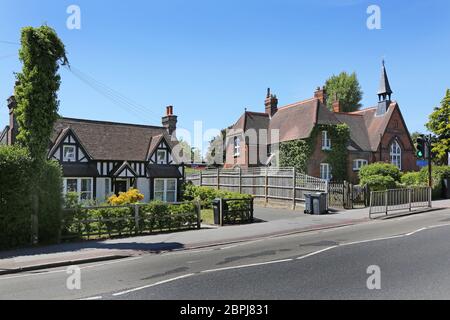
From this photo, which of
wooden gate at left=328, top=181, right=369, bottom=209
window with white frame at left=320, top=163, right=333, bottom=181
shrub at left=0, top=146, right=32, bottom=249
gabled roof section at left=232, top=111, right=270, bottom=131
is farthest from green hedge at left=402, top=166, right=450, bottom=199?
shrub at left=0, top=146, right=32, bottom=249

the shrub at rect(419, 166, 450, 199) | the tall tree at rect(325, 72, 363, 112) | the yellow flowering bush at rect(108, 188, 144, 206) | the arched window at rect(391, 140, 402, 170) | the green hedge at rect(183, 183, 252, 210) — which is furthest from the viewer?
the tall tree at rect(325, 72, 363, 112)

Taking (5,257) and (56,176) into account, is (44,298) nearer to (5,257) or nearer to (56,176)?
(5,257)

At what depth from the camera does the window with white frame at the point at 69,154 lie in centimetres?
2580

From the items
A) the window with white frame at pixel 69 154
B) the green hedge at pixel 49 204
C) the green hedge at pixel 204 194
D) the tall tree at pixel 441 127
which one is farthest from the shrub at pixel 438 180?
the green hedge at pixel 49 204

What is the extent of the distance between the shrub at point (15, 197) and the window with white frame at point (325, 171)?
87.5 feet

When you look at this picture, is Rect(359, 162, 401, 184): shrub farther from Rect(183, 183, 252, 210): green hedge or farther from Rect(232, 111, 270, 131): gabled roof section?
Rect(232, 111, 270, 131): gabled roof section

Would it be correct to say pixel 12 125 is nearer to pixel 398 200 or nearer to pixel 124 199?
pixel 124 199

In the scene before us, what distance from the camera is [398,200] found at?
22.2m

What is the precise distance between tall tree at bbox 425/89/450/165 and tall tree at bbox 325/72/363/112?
994 inches

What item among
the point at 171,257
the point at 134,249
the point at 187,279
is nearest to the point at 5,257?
the point at 134,249

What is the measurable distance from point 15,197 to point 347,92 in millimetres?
63158

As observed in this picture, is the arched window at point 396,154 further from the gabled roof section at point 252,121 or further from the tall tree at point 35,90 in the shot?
the tall tree at point 35,90

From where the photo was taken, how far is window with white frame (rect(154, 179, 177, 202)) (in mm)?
29420

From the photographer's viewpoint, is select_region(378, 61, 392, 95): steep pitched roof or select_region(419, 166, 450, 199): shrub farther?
select_region(378, 61, 392, 95): steep pitched roof
